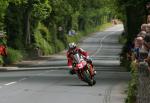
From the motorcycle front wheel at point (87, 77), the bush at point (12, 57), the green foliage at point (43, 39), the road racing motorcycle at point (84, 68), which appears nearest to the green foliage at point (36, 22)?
the green foliage at point (43, 39)

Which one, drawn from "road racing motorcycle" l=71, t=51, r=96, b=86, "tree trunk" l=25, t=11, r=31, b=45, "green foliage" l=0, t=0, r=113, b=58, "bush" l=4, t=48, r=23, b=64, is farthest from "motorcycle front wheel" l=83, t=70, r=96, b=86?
"tree trunk" l=25, t=11, r=31, b=45

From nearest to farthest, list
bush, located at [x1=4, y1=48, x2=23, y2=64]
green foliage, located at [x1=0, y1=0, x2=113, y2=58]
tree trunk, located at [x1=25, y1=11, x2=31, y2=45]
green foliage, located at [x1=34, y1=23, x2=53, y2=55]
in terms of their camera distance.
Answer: bush, located at [x1=4, y1=48, x2=23, y2=64], green foliage, located at [x1=0, y1=0, x2=113, y2=58], tree trunk, located at [x1=25, y1=11, x2=31, y2=45], green foliage, located at [x1=34, y1=23, x2=53, y2=55]

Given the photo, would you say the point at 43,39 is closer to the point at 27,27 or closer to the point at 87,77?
the point at 27,27

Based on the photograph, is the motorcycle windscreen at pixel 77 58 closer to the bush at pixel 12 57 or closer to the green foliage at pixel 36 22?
the green foliage at pixel 36 22

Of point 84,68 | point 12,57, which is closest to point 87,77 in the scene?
point 84,68

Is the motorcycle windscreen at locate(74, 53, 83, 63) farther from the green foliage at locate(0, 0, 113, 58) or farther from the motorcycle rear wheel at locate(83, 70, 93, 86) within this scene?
the green foliage at locate(0, 0, 113, 58)

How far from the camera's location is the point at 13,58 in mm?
56344

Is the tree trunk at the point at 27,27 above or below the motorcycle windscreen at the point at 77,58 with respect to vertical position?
below

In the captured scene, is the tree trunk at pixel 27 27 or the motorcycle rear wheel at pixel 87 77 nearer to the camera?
the motorcycle rear wheel at pixel 87 77

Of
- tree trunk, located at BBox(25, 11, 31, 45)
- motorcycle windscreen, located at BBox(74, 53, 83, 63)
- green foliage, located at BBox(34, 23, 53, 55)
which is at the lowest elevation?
green foliage, located at BBox(34, 23, 53, 55)

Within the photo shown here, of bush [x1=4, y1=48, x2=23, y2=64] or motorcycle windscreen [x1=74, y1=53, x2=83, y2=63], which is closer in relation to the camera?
motorcycle windscreen [x1=74, y1=53, x2=83, y2=63]

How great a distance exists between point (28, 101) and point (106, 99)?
255cm

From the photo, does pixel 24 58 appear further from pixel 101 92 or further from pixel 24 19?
pixel 101 92

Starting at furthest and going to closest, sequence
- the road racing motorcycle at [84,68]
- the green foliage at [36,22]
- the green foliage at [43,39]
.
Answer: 1. the green foliage at [43,39]
2. the green foliage at [36,22]
3. the road racing motorcycle at [84,68]
